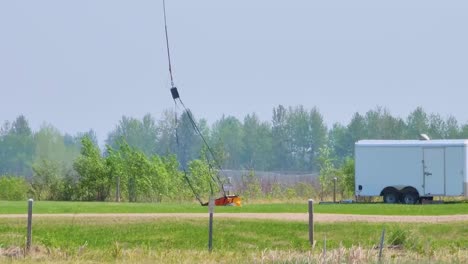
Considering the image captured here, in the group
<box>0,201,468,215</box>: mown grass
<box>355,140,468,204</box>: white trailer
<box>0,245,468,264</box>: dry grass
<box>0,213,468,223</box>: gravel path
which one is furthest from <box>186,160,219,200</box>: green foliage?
<box>0,245,468,264</box>: dry grass

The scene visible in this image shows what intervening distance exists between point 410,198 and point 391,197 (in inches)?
31.9

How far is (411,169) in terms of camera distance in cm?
4953

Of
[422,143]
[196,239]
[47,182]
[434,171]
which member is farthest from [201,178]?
[196,239]

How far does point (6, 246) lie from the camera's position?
28906 mm

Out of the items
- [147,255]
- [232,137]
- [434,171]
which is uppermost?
[232,137]

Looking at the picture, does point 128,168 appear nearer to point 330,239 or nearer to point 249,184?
point 249,184

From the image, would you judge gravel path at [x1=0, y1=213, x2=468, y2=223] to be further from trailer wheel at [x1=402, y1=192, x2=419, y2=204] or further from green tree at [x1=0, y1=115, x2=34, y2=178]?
green tree at [x1=0, y1=115, x2=34, y2=178]

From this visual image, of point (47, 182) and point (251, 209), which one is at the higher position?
point (47, 182)

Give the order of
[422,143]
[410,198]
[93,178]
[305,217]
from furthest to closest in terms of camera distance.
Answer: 1. [93,178]
2. [422,143]
3. [410,198]
4. [305,217]

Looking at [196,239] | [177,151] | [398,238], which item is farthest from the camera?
[177,151]

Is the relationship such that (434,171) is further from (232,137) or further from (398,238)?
(232,137)

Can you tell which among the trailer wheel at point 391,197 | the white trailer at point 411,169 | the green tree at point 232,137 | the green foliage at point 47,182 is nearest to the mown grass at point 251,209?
the white trailer at point 411,169

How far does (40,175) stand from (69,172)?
1188 millimetres

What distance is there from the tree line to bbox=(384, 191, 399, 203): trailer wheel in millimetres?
7856
